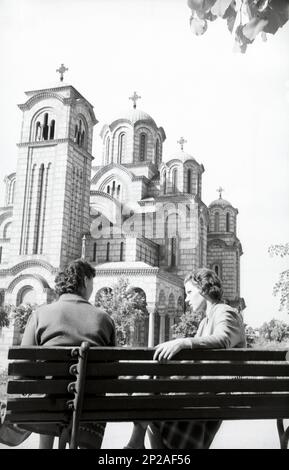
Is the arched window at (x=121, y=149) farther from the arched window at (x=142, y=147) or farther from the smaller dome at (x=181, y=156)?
the smaller dome at (x=181, y=156)

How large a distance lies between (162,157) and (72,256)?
12.7m

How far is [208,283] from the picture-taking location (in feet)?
10.7

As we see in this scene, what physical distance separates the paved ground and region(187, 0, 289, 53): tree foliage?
2628 millimetres

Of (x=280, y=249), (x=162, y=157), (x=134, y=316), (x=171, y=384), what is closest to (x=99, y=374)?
(x=171, y=384)

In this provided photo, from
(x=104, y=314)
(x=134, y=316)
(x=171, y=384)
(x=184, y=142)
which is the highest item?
(x=184, y=142)

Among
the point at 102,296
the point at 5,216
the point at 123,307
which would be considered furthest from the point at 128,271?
the point at 5,216

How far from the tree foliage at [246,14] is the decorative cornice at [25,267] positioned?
21.7 m

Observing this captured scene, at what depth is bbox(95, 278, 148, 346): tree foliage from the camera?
21.5 metres

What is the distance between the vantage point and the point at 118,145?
34781 millimetres

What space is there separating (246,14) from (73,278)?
72.5 inches

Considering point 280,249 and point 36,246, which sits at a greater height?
point 36,246

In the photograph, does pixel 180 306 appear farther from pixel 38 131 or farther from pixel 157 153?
pixel 157 153

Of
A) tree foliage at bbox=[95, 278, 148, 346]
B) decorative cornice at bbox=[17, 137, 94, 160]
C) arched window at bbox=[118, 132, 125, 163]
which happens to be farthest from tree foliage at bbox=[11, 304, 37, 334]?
arched window at bbox=[118, 132, 125, 163]

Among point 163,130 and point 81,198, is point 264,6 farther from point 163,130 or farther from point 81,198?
point 163,130
